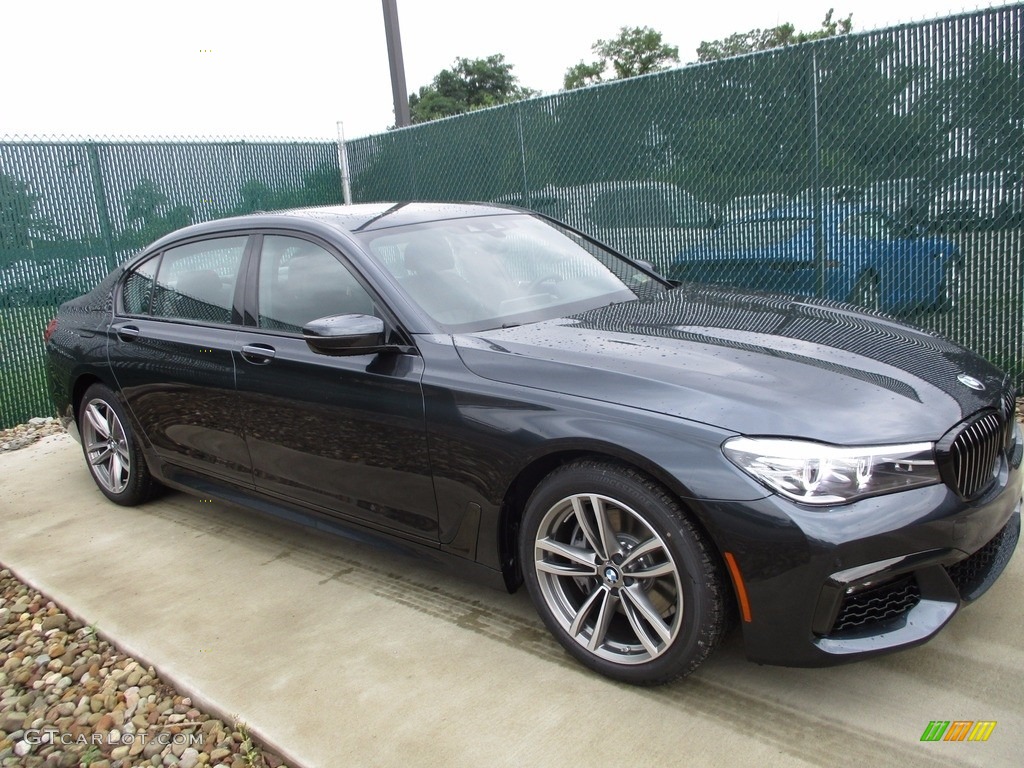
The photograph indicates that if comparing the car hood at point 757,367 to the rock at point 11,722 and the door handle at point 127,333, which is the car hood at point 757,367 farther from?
the door handle at point 127,333

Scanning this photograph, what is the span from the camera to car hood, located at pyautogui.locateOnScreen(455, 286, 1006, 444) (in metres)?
2.46

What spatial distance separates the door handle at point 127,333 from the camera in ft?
14.8

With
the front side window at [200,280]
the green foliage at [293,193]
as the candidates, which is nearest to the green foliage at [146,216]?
the green foliage at [293,193]

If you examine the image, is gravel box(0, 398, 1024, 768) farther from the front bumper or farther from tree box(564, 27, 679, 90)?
tree box(564, 27, 679, 90)

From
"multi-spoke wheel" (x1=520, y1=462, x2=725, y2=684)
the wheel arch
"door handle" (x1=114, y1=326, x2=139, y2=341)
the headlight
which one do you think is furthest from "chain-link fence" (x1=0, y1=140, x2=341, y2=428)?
the headlight

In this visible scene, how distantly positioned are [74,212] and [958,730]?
25.1ft

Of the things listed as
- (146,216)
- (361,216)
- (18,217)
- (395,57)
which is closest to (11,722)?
(361,216)

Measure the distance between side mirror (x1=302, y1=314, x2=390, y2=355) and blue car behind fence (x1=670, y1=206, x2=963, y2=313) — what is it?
376 cm

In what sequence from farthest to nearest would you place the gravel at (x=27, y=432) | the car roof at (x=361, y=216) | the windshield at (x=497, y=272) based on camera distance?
1. the gravel at (x=27, y=432)
2. the car roof at (x=361, y=216)
3. the windshield at (x=497, y=272)

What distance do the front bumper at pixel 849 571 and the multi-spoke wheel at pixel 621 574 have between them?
15cm

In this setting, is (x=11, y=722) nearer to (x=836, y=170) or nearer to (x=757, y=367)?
(x=757, y=367)

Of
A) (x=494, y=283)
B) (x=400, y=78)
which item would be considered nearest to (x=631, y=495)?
(x=494, y=283)

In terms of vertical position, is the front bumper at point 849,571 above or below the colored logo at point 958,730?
above

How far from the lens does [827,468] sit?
2350 mm
